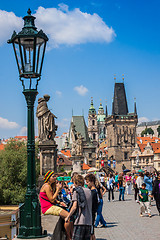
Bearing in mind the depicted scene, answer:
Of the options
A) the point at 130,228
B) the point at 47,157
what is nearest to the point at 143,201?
the point at 130,228

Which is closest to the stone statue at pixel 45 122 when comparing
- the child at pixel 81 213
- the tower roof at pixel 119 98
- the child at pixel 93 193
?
the child at pixel 93 193

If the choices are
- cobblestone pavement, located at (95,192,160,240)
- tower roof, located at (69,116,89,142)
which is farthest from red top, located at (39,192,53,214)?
tower roof, located at (69,116,89,142)

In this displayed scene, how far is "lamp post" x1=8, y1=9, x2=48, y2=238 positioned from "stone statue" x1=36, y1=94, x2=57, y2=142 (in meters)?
10.0

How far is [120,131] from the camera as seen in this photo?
117 m

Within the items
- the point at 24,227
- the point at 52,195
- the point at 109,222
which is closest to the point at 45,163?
the point at 109,222

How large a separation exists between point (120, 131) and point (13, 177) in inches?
3057

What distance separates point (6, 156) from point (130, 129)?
77.6m

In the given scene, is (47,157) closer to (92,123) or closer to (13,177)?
(13,177)

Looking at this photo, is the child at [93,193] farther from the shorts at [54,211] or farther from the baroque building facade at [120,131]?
the baroque building facade at [120,131]

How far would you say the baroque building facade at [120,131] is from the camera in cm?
11319

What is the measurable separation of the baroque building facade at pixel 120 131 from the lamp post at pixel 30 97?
10319cm

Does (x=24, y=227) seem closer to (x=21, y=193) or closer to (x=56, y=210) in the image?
(x=56, y=210)

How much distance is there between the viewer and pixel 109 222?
12406 mm

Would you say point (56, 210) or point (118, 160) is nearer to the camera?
point (56, 210)
